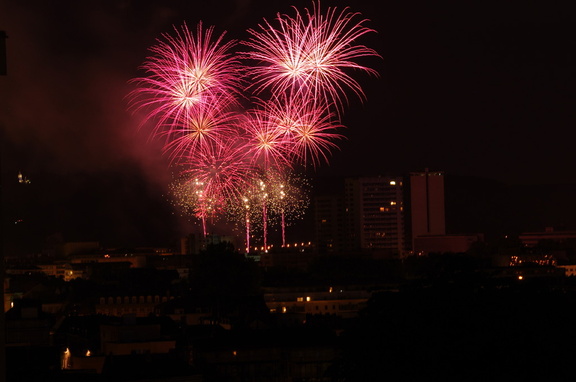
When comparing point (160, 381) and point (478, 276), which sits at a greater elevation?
point (478, 276)

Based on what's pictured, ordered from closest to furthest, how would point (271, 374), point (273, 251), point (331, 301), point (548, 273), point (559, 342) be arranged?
1. point (559, 342)
2. point (271, 374)
3. point (331, 301)
4. point (548, 273)
5. point (273, 251)

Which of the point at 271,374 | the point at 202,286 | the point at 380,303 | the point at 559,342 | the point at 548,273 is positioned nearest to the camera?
the point at 559,342

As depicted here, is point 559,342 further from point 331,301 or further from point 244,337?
point 331,301

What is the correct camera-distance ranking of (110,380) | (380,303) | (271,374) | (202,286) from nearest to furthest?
(380,303) < (110,380) < (271,374) < (202,286)

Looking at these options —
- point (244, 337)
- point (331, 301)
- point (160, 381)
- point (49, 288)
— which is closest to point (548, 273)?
point (331, 301)

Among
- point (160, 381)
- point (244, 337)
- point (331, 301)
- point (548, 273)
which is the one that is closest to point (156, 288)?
point (331, 301)

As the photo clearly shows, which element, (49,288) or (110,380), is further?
(49,288)

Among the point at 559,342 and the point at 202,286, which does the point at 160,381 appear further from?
the point at 202,286

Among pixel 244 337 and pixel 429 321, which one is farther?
pixel 244 337

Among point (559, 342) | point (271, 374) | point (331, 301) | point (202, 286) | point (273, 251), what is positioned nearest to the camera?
point (559, 342)
